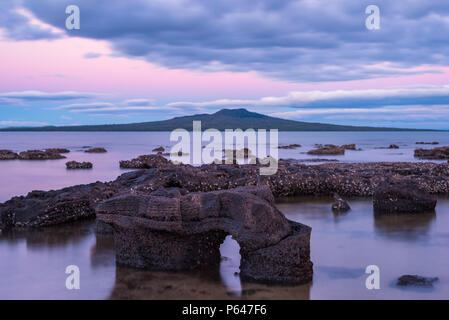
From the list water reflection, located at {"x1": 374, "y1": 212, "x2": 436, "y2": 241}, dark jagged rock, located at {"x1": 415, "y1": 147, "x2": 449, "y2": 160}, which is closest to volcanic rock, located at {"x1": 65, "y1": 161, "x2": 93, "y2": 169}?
water reflection, located at {"x1": 374, "y1": 212, "x2": 436, "y2": 241}

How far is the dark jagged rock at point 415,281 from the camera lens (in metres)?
6.29

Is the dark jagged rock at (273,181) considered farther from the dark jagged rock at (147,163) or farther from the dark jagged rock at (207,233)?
the dark jagged rock at (147,163)

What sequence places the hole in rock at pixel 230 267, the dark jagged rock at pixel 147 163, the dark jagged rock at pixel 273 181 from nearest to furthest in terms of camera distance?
the hole in rock at pixel 230 267, the dark jagged rock at pixel 273 181, the dark jagged rock at pixel 147 163

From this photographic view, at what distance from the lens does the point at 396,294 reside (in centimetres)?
600

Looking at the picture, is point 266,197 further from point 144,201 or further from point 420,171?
point 420,171

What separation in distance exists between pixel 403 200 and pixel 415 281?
4825 mm

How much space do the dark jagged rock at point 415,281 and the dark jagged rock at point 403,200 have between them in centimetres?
458

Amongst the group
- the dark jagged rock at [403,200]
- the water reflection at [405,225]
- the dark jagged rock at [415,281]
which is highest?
the dark jagged rock at [403,200]

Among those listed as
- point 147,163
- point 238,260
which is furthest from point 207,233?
point 147,163

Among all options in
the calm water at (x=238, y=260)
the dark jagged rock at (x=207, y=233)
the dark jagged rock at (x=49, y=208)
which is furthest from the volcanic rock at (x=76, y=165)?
the dark jagged rock at (x=207, y=233)

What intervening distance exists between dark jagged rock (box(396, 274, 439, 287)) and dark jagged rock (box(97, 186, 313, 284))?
3.80 ft

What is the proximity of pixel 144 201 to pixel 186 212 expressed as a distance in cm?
62

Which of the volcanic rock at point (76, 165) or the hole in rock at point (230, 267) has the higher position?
the volcanic rock at point (76, 165)
